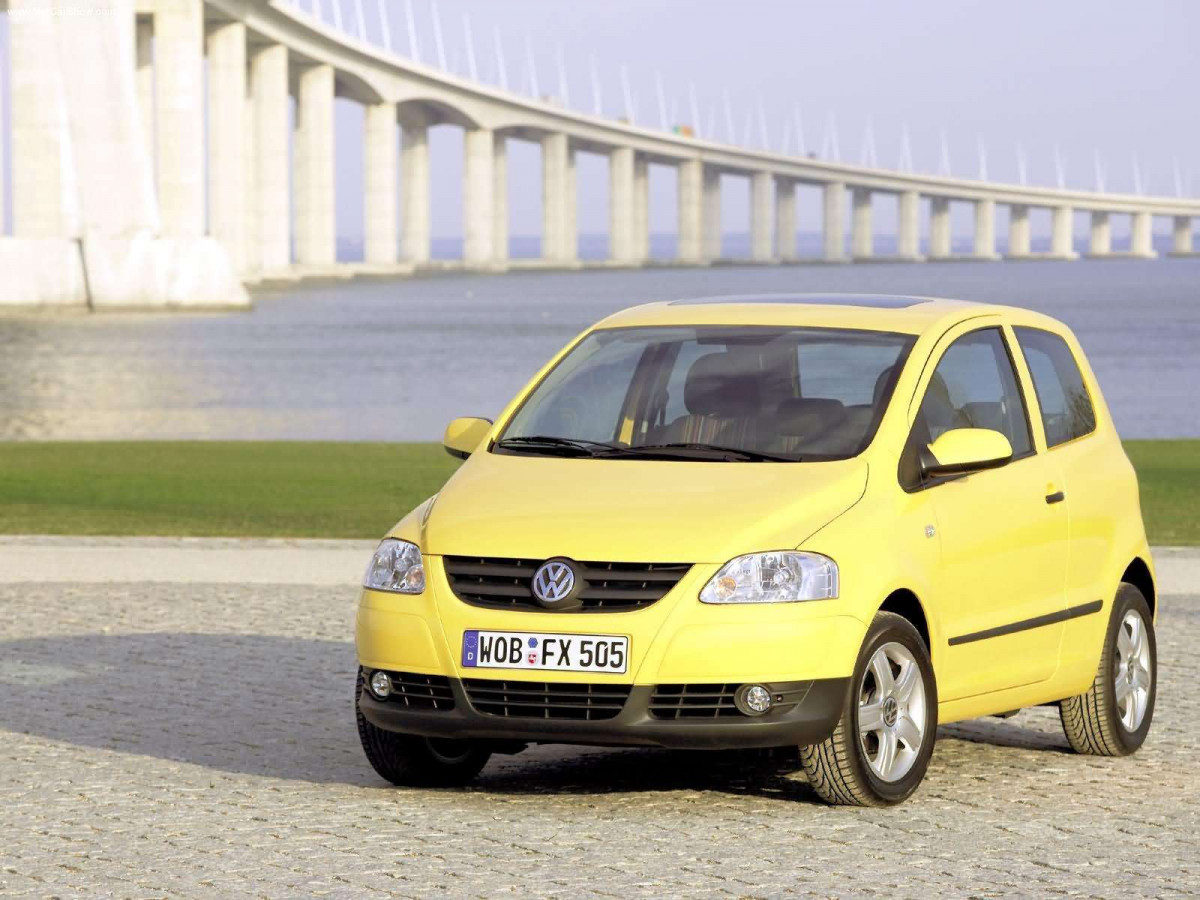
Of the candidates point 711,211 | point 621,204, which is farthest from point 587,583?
point 711,211

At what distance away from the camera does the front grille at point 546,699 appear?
6285mm

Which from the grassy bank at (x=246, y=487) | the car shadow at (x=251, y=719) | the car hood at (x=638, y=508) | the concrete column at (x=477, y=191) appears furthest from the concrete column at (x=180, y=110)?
the car hood at (x=638, y=508)

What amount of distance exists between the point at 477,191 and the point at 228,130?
37782 millimetres

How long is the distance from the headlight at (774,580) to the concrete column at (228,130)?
99245mm

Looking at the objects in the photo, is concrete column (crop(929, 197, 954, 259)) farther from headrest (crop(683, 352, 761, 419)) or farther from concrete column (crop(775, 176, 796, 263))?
headrest (crop(683, 352, 761, 419))

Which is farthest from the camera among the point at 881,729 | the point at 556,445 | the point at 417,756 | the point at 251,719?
the point at 251,719

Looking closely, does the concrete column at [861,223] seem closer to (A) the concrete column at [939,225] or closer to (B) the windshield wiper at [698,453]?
(A) the concrete column at [939,225]

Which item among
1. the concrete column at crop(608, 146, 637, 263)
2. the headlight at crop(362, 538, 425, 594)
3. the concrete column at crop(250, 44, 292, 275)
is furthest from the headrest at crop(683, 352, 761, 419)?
the concrete column at crop(608, 146, 637, 263)

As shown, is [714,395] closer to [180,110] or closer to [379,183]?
[180,110]

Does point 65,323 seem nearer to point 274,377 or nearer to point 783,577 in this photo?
point 274,377

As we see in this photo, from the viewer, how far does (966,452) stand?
22.4 feet

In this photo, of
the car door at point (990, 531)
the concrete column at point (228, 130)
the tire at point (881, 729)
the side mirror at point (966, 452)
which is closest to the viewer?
the tire at point (881, 729)

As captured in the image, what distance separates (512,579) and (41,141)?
249 ft

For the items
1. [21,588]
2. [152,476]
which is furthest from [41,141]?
[21,588]
